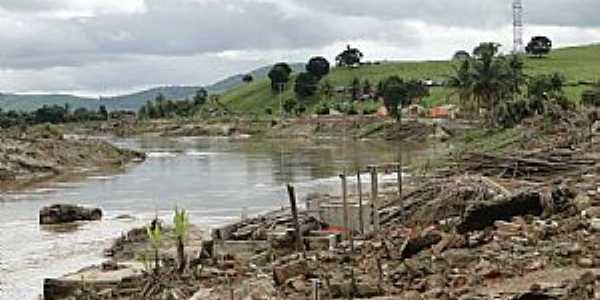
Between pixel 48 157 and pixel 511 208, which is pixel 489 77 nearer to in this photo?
pixel 48 157

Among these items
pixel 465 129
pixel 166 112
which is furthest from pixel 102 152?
pixel 166 112

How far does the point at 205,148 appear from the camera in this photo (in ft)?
332

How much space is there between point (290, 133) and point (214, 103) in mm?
57063

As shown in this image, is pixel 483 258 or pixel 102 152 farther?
pixel 102 152

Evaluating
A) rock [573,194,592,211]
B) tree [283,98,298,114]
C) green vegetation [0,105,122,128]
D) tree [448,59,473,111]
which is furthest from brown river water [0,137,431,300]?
green vegetation [0,105,122,128]

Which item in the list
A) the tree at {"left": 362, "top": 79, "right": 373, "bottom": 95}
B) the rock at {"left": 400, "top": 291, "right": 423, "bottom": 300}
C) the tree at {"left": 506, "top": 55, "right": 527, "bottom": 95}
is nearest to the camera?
the rock at {"left": 400, "top": 291, "right": 423, "bottom": 300}

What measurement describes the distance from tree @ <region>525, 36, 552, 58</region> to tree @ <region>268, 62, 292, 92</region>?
37530 millimetres

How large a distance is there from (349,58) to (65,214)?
135490 mm

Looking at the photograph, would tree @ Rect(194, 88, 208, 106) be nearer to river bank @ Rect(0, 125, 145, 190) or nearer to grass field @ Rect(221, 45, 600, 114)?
grass field @ Rect(221, 45, 600, 114)

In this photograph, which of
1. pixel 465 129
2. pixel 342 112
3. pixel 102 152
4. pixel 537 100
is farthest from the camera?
pixel 342 112

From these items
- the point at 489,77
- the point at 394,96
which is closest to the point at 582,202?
the point at 489,77

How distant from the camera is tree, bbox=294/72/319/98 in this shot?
15125 centimetres

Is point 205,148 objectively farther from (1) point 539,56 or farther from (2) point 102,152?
(1) point 539,56

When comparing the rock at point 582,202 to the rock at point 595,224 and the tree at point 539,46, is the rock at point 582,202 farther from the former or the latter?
the tree at point 539,46
